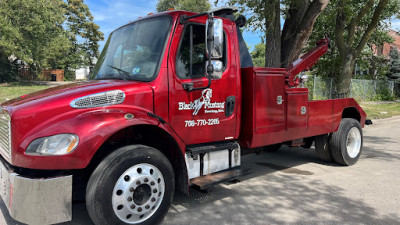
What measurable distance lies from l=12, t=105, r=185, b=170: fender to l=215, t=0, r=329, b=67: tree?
18.8 feet

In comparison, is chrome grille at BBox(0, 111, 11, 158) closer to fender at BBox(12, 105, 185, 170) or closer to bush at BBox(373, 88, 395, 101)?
fender at BBox(12, 105, 185, 170)

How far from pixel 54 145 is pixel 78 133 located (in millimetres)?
225

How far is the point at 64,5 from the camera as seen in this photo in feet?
139

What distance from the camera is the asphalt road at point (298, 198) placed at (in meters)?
3.61

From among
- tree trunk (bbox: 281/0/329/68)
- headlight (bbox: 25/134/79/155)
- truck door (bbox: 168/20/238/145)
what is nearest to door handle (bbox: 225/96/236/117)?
truck door (bbox: 168/20/238/145)

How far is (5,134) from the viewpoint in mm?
3008

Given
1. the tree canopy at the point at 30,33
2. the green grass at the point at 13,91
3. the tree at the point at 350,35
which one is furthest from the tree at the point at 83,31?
the tree at the point at 350,35

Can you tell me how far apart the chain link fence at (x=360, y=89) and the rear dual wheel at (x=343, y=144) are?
37.8 feet

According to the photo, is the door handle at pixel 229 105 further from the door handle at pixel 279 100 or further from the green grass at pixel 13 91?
the green grass at pixel 13 91

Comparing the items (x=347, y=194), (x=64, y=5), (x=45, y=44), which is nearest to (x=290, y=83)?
(x=347, y=194)

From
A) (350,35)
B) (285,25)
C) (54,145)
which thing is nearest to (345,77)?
(350,35)

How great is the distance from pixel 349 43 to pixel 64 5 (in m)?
40.3

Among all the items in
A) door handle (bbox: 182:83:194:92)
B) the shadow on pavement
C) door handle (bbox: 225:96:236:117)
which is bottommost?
the shadow on pavement

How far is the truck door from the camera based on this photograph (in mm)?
3516
